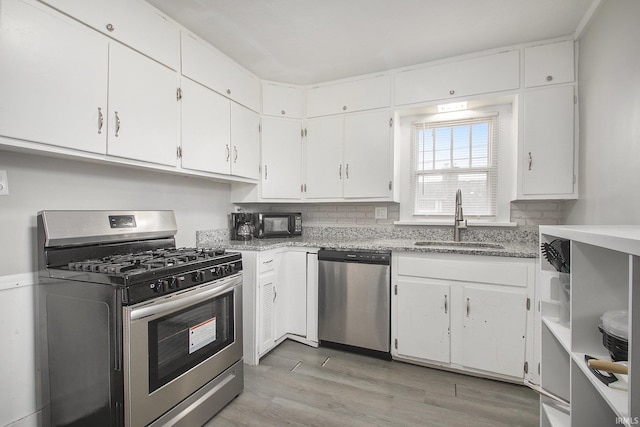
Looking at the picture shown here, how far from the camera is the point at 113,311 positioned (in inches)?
51.7

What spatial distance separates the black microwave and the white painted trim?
5.52 ft

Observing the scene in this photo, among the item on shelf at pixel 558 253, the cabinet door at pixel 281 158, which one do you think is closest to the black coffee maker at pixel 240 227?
the cabinet door at pixel 281 158

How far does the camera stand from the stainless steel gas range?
132cm

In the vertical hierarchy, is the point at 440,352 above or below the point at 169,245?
below

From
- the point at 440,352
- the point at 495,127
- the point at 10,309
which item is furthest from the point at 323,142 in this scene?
the point at 10,309

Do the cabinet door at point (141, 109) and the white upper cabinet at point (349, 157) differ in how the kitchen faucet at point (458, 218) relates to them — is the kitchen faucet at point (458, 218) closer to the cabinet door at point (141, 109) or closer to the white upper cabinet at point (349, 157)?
the white upper cabinet at point (349, 157)

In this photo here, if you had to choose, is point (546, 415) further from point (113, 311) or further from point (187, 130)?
point (187, 130)

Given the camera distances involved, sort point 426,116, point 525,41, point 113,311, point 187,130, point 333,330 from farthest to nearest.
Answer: point 426,116 → point 333,330 → point 525,41 → point 187,130 → point 113,311

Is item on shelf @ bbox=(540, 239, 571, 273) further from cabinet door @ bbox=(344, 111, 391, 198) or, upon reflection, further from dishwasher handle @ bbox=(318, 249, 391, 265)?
cabinet door @ bbox=(344, 111, 391, 198)

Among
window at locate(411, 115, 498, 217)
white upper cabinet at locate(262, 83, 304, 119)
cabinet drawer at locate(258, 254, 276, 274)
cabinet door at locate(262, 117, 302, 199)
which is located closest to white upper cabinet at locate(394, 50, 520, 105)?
window at locate(411, 115, 498, 217)

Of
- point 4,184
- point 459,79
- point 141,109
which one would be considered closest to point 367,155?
point 459,79

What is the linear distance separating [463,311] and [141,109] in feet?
8.40

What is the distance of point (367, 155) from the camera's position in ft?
9.33

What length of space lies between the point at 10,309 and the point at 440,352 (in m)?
2.64
